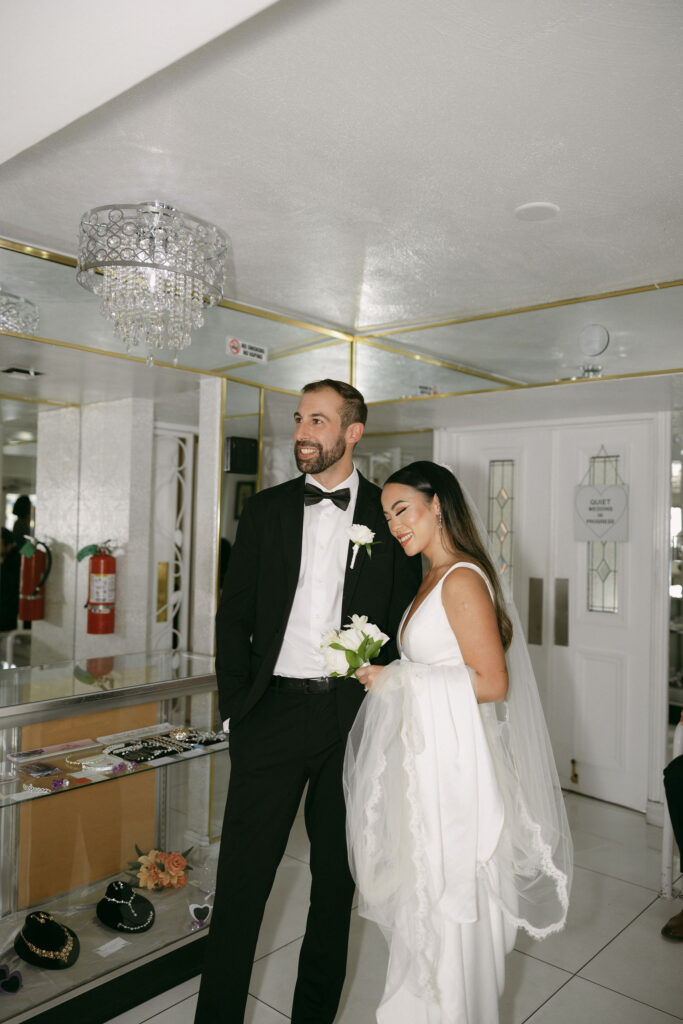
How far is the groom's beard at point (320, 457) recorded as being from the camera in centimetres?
245

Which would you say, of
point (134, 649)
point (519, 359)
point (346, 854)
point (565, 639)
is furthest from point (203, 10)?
point (565, 639)

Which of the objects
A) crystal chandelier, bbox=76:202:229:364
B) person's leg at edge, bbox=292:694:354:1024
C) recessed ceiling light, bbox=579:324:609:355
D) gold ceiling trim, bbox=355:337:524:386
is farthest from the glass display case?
recessed ceiling light, bbox=579:324:609:355

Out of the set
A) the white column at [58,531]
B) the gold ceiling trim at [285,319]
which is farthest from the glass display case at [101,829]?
the gold ceiling trim at [285,319]

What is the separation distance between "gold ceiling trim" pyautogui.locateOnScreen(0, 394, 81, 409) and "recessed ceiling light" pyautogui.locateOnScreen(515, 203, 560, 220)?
3059 millimetres

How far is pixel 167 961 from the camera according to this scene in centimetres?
264

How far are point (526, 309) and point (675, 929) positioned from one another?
3.14m

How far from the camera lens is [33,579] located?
4.60 metres

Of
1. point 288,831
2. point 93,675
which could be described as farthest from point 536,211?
point 93,675

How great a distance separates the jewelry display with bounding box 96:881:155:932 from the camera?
8.59 ft

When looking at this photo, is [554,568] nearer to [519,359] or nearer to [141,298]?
[519,359]

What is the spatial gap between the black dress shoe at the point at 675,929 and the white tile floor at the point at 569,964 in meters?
0.03

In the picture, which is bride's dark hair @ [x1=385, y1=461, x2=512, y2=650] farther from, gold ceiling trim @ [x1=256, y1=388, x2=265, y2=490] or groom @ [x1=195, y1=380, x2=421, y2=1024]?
gold ceiling trim @ [x1=256, y1=388, x2=265, y2=490]

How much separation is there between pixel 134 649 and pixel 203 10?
391cm

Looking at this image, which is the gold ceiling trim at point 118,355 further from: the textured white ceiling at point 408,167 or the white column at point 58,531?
the white column at point 58,531
